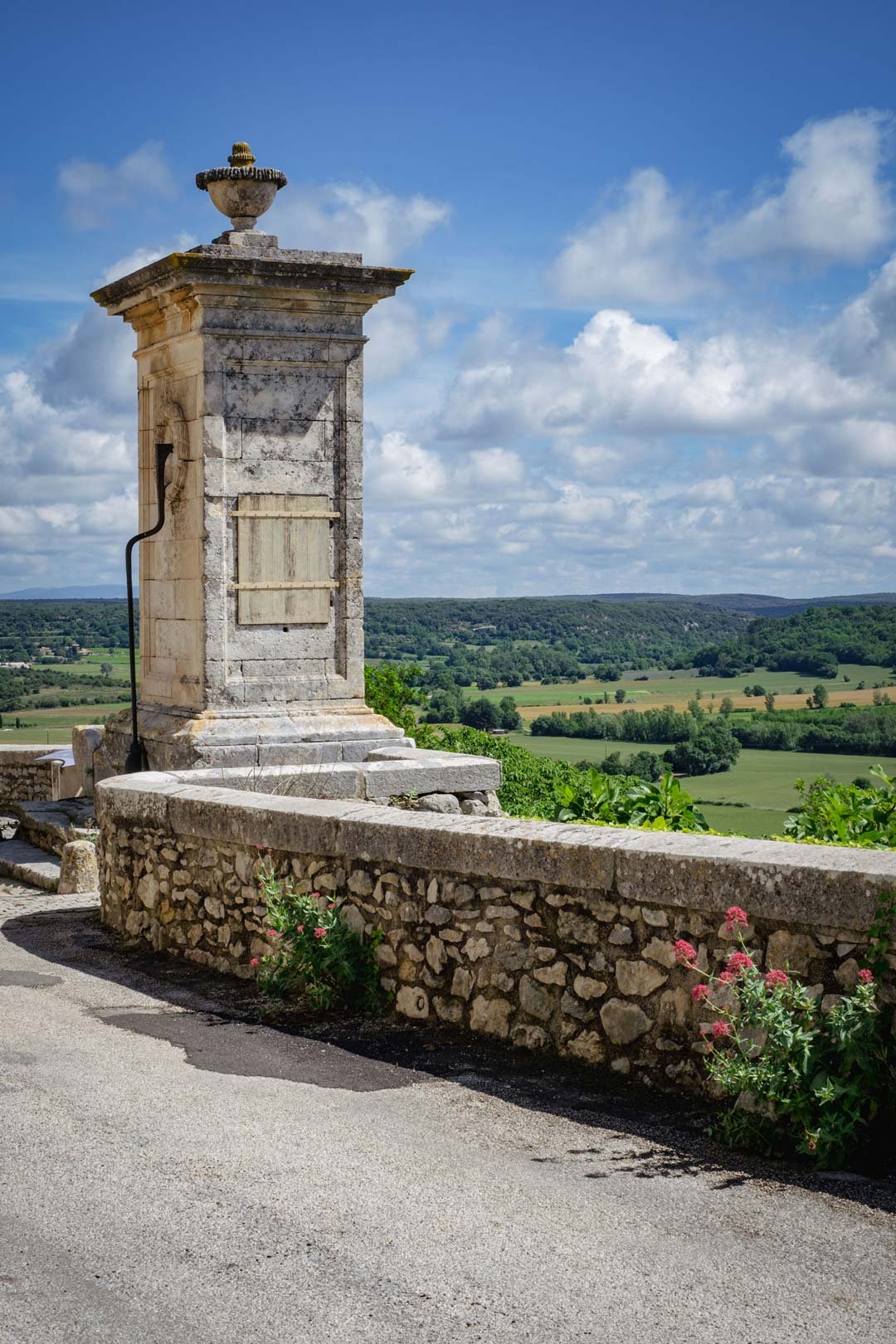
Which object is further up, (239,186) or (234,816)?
(239,186)

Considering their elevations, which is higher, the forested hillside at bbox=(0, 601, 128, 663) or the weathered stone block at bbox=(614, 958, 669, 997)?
the forested hillside at bbox=(0, 601, 128, 663)

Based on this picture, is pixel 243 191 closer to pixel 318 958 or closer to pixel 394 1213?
pixel 318 958

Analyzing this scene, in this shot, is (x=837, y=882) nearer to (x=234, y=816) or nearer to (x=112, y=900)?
(x=234, y=816)

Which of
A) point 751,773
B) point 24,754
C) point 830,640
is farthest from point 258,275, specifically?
point 830,640

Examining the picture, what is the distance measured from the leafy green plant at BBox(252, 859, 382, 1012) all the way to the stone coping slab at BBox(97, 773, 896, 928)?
0.86 feet

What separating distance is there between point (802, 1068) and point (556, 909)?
4.14 ft

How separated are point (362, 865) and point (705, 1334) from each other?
3241 mm

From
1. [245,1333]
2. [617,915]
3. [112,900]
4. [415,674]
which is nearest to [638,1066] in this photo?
[617,915]

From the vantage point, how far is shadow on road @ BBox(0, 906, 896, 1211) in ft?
14.1

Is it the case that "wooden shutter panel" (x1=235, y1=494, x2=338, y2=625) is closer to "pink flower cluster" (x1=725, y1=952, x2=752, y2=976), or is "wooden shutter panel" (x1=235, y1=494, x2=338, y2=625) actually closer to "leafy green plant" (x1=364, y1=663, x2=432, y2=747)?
"pink flower cluster" (x1=725, y1=952, x2=752, y2=976)

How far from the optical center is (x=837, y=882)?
441 cm

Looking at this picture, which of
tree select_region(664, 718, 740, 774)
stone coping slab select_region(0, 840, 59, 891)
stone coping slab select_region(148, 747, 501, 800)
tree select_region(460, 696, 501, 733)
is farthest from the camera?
tree select_region(460, 696, 501, 733)

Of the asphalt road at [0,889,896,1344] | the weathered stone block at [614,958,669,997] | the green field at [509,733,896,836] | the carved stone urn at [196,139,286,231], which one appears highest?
the carved stone urn at [196,139,286,231]

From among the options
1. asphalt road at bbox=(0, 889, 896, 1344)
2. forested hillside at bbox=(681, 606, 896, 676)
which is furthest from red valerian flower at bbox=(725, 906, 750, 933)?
forested hillside at bbox=(681, 606, 896, 676)
